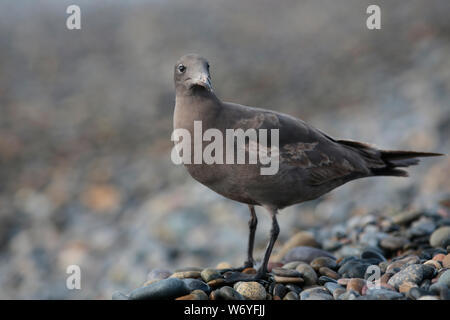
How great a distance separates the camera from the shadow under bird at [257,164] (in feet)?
18.3

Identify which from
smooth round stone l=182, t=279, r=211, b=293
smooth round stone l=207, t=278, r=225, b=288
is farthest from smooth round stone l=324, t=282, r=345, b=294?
smooth round stone l=182, t=279, r=211, b=293

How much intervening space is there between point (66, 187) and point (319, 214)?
611 centimetres

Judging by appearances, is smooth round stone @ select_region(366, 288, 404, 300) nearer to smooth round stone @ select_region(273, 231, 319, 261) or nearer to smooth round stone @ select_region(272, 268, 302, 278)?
smooth round stone @ select_region(272, 268, 302, 278)

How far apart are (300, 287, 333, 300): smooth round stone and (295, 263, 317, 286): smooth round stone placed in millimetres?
288

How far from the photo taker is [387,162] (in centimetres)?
671

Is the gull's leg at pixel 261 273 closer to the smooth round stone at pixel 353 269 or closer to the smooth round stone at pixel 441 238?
the smooth round stone at pixel 353 269

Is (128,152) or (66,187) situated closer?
(66,187)

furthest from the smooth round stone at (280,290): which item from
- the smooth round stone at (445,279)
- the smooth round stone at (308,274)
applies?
the smooth round stone at (445,279)

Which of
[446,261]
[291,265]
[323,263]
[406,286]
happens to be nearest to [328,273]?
[323,263]

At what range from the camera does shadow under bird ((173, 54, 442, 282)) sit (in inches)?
219

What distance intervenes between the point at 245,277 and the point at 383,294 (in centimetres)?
144

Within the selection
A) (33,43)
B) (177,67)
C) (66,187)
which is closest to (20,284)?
(66,187)

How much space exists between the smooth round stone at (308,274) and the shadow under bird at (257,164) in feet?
1.28
